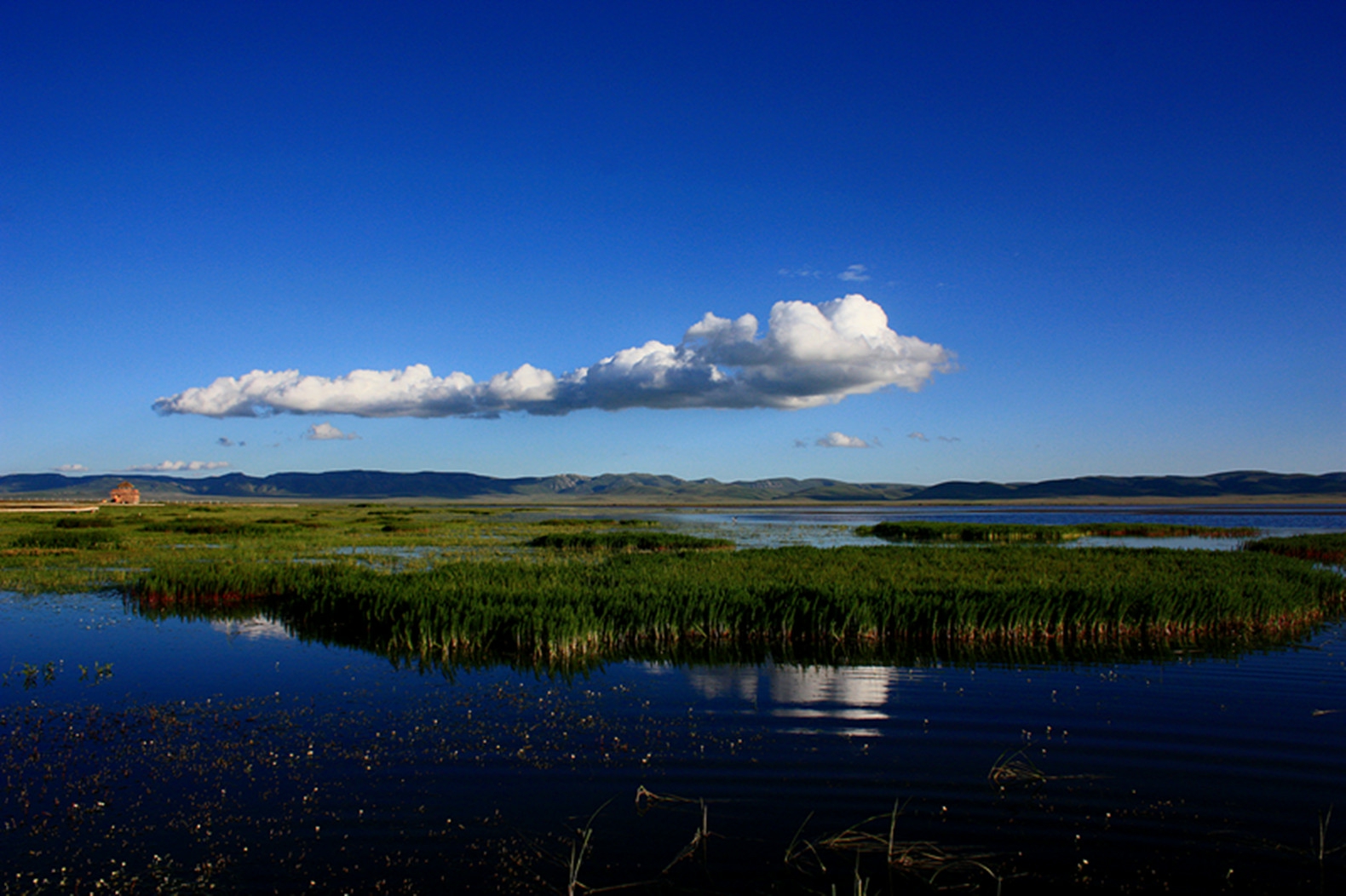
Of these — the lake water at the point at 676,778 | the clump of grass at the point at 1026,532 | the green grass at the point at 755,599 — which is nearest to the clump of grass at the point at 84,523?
the green grass at the point at 755,599

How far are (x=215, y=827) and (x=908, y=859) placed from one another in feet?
22.2

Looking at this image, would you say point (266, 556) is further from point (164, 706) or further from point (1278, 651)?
point (1278, 651)

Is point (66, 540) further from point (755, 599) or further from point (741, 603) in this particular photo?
point (755, 599)

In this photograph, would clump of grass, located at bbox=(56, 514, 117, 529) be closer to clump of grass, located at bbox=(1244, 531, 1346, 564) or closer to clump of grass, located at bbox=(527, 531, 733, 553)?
clump of grass, located at bbox=(527, 531, 733, 553)

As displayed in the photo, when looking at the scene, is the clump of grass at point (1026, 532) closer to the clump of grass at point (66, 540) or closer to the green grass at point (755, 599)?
the green grass at point (755, 599)

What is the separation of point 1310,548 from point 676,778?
1693 inches

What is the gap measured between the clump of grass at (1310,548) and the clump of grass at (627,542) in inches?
1036

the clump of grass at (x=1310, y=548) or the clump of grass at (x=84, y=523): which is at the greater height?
the clump of grass at (x=84, y=523)

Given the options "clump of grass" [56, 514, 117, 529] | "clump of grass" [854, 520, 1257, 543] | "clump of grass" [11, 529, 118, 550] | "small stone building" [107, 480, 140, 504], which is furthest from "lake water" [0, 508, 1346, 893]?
"small stone building" [107, 480, 140, 504]

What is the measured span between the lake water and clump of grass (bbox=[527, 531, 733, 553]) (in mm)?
26478

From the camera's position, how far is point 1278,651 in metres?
16.5

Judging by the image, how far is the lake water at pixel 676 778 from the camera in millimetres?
7062

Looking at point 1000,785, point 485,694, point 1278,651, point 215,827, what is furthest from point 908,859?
point 1278,651

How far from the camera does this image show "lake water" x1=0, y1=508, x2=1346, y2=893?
23.2ft
